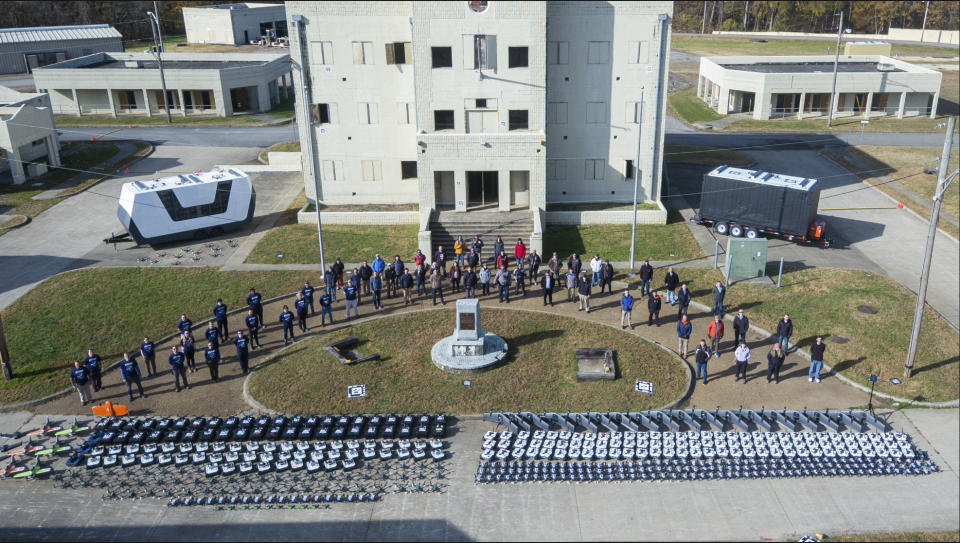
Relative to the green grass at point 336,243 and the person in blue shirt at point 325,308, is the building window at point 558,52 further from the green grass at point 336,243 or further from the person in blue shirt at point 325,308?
the person in blue shirt at point 325,308

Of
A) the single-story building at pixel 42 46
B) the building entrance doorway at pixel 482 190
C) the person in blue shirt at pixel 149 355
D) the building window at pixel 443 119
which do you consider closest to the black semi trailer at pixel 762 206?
the building entrance doorway at pixel 482 190

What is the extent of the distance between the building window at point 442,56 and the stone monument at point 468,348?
16231mm

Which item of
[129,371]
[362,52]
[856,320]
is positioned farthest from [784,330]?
[362,52]

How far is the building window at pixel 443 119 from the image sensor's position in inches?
1495

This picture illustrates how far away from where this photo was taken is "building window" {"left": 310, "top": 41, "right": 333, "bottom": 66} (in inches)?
1522

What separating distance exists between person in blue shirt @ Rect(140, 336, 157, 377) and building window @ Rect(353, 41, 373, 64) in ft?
65.3

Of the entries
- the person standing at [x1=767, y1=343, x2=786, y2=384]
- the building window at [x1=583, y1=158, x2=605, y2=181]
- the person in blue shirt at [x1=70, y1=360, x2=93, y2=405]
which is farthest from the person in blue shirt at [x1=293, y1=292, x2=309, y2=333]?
the building window at [x1=583, y1=158, x2=605, y2=181]

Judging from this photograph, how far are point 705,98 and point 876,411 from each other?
182 feet

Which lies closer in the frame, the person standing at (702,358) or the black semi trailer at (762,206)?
the person standing at (702,358)

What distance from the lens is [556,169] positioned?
4069 cm

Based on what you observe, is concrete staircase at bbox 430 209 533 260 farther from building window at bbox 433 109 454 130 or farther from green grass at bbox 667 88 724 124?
green grass at bbox 667 88 724 124

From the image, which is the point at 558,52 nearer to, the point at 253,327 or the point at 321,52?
the point at 321,52

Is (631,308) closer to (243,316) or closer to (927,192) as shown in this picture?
(243,316)

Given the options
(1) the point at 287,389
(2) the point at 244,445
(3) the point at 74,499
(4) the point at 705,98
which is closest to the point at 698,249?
(1) the point at 287,389
